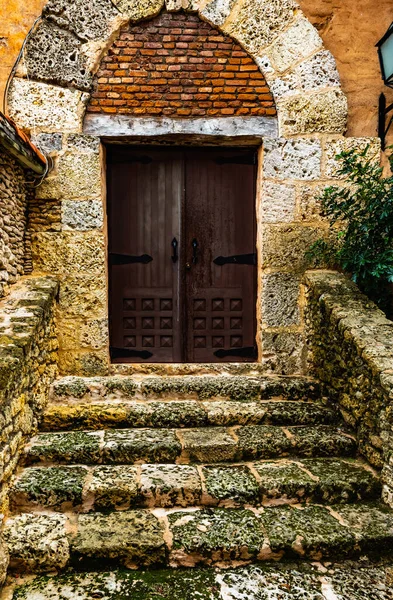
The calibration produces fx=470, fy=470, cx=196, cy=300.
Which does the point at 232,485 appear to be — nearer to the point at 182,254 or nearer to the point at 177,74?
the point at 182,254

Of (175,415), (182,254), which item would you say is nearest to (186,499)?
(175,415)

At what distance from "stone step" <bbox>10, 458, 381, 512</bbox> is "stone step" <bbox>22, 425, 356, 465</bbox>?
0.07m

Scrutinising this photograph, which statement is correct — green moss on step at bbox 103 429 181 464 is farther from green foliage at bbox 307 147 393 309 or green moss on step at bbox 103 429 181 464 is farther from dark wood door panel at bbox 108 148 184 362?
green foliage at bbox 307 147 393 309

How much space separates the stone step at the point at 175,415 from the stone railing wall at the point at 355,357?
316mm

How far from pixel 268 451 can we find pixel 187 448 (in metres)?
0.53

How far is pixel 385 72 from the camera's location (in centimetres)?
387

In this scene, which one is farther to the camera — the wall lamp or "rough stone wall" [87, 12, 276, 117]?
"rough stone wall" [87, 12, 276, 117]

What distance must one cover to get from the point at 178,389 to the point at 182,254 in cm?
120

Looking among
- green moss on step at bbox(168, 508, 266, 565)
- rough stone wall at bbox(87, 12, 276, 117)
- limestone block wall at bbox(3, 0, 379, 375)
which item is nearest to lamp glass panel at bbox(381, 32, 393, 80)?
limestone block wall at bbox(3, 0, 379, 375)

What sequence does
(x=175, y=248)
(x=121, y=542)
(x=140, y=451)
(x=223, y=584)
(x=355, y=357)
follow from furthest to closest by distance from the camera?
(x=175, y=248) < (x=355, y=357) < (x=140, y=451) < (x=121, y=542) < (x=223, y=584)

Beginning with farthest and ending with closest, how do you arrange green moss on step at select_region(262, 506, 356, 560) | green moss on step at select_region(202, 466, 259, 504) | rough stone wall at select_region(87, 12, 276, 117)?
rough stone wall at select_region(87, 12, 276, 117), green moss on step at select_region(202, 466, 259, 504), green moss on step at select_region(262, 506, 356, 560)

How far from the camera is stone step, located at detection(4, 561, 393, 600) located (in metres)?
2.09

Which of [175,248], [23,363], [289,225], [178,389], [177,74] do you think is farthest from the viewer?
[175,248]

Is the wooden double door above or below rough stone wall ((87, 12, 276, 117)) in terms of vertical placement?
below
